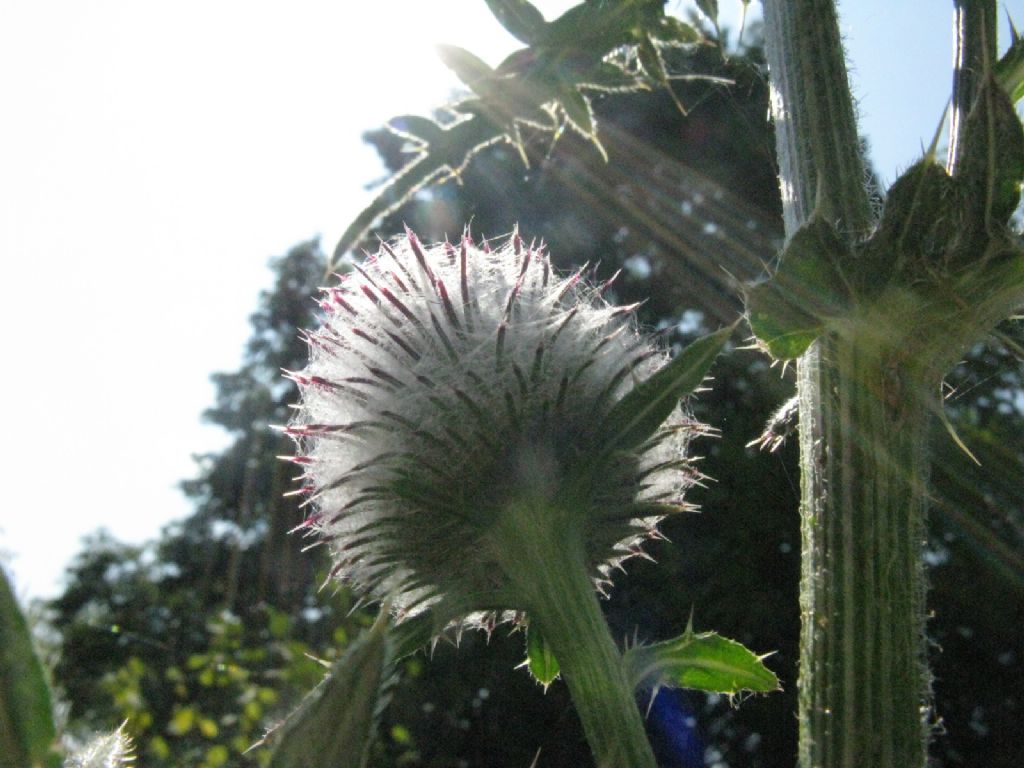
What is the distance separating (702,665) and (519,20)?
125cm

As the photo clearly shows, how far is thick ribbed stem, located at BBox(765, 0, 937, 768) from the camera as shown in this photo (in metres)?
1.12

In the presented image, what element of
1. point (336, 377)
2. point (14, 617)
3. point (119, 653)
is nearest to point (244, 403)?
point (119, 653)

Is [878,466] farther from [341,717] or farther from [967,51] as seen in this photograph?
[341,717]

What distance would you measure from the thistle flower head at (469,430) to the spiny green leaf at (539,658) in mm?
119

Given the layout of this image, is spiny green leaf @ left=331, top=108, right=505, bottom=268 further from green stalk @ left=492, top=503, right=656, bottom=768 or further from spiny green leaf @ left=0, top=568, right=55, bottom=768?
spiny green leaf @ left=0, top=568, right=55, bottom=768

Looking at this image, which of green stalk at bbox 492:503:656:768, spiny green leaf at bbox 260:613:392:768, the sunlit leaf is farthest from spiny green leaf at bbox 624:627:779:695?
the sunlit leaf

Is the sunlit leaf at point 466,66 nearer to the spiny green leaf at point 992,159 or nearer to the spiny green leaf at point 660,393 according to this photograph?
the spiny green leaf at point 660,393

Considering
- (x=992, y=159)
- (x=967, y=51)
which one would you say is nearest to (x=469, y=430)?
(x=992, y=159)

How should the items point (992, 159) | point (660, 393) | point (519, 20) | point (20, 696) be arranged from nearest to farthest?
point (20, 696) → point (992, 159) → point (660, 393) → point (519, 20)

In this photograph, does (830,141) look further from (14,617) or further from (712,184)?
(712,184)

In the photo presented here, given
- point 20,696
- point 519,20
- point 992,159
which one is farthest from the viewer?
point 519,20

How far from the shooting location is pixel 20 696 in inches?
22.8

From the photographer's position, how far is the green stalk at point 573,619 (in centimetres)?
118

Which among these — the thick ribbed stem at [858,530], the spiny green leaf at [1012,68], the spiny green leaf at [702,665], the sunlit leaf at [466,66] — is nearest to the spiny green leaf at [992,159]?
the thick ribbed stem at [858,530]
